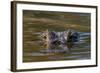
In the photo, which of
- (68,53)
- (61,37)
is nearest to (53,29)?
(61,37)

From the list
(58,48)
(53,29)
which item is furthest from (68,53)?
(53,29)

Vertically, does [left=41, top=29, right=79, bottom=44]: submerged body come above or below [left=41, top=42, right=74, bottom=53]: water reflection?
above

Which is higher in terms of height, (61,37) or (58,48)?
(61,37)

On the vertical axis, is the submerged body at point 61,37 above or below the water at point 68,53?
above

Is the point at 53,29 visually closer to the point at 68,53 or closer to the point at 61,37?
the point at 61,37

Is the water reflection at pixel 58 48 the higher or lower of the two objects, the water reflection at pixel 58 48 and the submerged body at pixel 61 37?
the lower

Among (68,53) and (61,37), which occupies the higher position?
(61,37)

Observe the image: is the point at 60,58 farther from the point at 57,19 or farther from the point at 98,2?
the point at 98,2

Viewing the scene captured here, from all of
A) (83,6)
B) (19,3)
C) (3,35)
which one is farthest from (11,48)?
(83,6)
